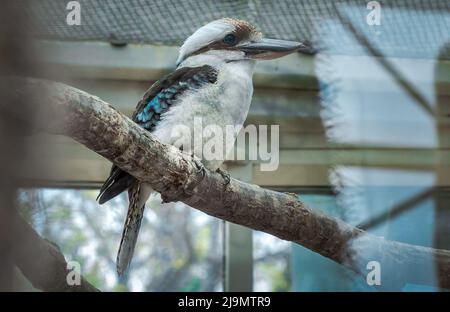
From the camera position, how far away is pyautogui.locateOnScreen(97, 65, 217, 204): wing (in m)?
1.11

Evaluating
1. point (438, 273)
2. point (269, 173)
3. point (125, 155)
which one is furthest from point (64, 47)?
point (438, 273)

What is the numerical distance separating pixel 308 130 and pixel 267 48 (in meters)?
0.17

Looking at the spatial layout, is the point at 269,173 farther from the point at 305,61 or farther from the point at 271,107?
the point at 305,61

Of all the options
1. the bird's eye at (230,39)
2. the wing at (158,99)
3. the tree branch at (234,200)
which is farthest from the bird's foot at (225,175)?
the bird's eye at (230,39)

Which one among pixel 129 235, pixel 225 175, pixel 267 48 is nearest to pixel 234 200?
pixel 225 175

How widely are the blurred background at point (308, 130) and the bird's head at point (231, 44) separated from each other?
0.07 ft

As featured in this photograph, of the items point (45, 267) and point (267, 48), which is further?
point (267, 48)

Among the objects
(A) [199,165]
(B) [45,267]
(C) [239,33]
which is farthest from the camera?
(C) [239,33]

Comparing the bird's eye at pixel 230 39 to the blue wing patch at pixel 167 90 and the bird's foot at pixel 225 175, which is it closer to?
the blue wing patch at pixel 167 90

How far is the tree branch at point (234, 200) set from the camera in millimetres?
883

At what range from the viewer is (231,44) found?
1.23 metres

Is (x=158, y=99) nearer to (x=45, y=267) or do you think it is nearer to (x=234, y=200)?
(x=234, y=200)

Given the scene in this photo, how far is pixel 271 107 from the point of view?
1249 millimetres

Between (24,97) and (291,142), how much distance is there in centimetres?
62
